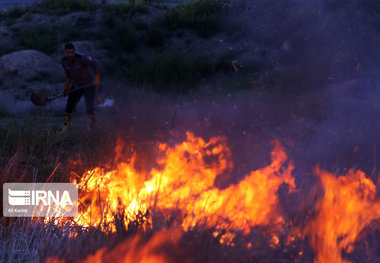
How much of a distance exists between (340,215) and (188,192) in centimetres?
136

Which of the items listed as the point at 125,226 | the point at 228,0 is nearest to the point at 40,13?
the point at 228,0

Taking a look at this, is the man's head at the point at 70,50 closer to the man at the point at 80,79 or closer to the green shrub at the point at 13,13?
the man at the point at 80,79

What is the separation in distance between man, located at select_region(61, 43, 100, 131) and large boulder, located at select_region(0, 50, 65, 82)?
284 inches

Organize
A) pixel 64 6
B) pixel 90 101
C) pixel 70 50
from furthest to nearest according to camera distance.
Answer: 1. pixel 64 6
2. pixel 90 101
3. pixel 70 50

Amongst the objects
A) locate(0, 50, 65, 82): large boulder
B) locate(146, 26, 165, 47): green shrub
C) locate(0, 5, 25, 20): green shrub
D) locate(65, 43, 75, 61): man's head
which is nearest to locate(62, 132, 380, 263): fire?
locate(65, 43, 75, 61): man's head

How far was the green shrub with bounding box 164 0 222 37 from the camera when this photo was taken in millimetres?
18781

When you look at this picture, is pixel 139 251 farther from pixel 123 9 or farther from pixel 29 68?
pixel 123 9

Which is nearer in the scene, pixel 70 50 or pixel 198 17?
pixel 70 50

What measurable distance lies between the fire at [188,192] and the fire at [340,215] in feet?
1.02

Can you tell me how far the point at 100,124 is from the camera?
18.9ft

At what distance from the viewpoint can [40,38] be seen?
17297 millimetres

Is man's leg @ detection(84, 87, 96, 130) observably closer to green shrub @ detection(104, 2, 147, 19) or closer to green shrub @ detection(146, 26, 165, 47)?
green shrub @ detection(146, 26, 165, 47)

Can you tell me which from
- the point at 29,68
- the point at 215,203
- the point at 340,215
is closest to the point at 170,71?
the point at 29,68

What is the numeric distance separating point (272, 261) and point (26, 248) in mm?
1708
